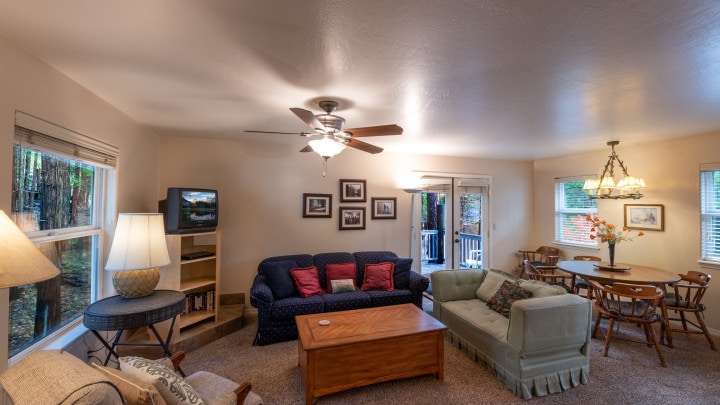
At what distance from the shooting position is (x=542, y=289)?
2.89 meters

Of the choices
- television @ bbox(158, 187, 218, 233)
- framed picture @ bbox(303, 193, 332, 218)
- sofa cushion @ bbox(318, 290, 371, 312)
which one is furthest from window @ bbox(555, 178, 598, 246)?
television @ bbox(158, 187, 218, 233)

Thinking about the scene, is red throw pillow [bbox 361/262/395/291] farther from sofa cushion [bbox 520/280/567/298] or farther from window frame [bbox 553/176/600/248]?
window frame [bbox 553/176/600/248]

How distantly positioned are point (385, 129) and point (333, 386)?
6.86ft

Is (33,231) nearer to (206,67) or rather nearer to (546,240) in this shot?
(206,67)

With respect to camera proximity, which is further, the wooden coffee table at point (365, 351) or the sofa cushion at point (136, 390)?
the wooden coffee table at point (365, 351)

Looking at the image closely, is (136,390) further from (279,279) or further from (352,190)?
(352,190)

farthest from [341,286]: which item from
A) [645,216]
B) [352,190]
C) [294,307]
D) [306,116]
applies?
[645,216]

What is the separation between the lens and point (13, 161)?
5.70ft

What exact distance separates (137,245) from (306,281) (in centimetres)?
189

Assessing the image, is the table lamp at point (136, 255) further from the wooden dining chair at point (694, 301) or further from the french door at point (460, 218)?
the wooden dining chair at point (694, 301)

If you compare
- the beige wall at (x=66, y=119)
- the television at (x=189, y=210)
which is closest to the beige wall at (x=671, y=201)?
the television at (x=189, y=210)

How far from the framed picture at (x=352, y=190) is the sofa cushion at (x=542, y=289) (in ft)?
8.24

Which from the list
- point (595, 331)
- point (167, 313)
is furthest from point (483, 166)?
point (167, 313)

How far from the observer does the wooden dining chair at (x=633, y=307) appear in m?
2.84
